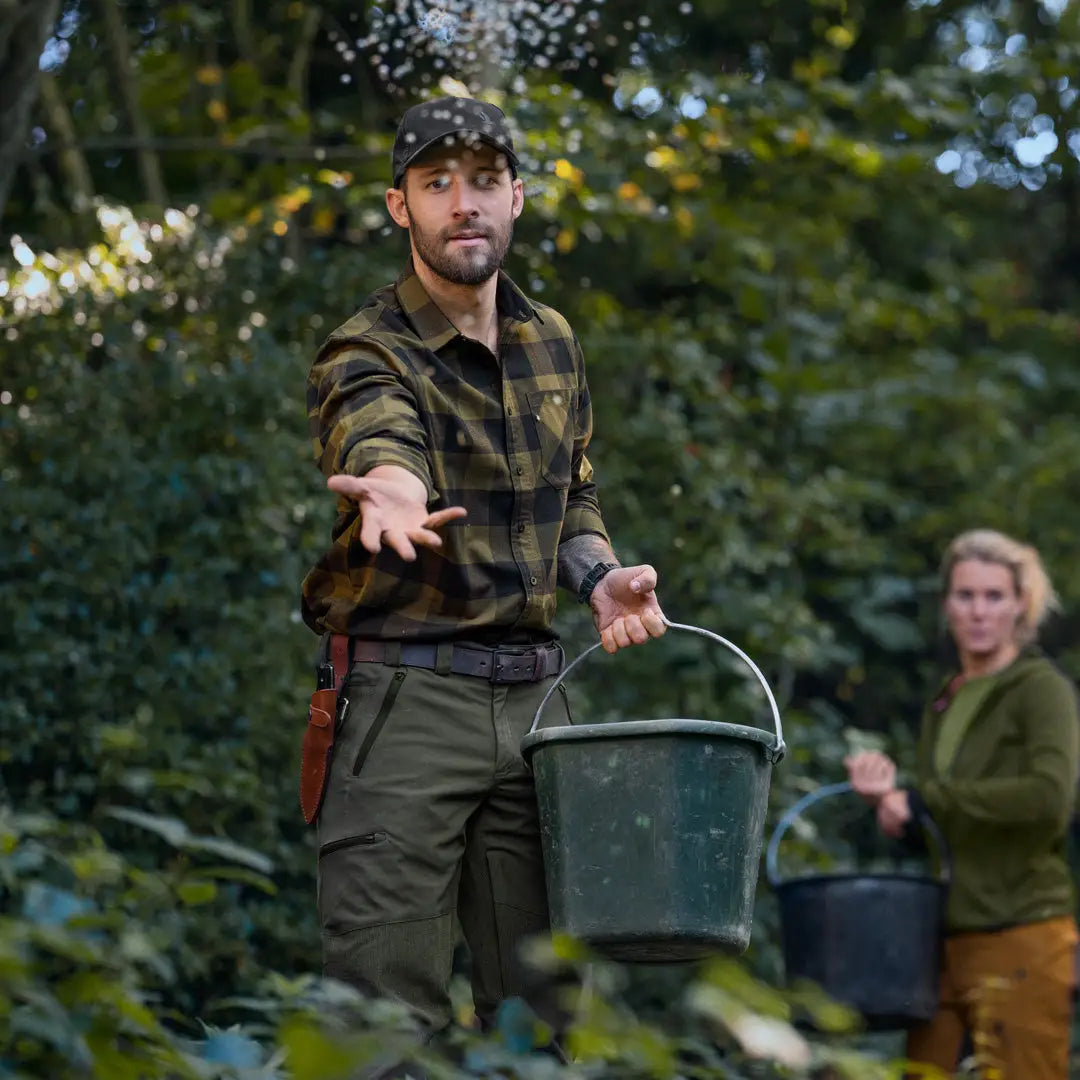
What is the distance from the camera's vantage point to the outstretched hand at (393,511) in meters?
2.69

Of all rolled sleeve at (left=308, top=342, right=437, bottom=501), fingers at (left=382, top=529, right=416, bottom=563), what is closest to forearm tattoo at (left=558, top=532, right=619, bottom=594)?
rolled sleeve at (left=308, top=342, right=437, bottom=501)

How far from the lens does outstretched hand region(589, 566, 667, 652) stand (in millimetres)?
3211

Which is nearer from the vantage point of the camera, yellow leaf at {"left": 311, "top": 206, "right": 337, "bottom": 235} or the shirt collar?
the shirt collar

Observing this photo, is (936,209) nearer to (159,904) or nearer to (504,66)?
(504,66)

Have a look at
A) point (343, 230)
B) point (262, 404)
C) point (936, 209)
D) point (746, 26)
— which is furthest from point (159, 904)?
point (936, 209)

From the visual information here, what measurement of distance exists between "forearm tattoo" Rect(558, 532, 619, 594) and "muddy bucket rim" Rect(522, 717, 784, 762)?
1.48ft

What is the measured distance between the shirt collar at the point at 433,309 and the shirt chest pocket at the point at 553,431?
15 cm

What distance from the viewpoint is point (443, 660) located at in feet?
10.5

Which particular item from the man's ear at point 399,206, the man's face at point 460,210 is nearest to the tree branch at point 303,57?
the man's ear at point 399,206

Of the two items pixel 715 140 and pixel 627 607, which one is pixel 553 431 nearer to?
pixel 627 607

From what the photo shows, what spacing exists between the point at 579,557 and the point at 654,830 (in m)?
0.63

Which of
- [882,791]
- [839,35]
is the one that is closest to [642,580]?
[882,791]

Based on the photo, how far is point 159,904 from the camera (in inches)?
92.6

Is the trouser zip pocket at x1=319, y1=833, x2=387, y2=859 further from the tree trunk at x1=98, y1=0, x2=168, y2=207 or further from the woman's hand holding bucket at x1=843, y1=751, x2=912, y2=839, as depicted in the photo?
the tree trunk at x1=98, y1=0, x2=168, y2=207
